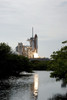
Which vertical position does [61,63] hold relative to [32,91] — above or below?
above

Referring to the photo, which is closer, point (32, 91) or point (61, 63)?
point (61, 63)

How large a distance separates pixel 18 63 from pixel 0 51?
29334mm

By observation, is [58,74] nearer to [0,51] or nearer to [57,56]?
[57,56]

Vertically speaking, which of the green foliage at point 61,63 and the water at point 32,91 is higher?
the green foliage at point 61,63

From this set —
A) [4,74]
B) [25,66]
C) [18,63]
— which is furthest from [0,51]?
[25,66]

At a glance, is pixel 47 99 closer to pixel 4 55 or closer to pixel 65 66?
pixel 65 66

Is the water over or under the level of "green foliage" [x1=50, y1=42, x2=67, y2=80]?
under

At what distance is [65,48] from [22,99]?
12263 mm

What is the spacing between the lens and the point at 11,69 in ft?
331

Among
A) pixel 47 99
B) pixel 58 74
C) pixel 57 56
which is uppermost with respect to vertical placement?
pixel 57 56

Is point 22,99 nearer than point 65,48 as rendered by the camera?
Yes

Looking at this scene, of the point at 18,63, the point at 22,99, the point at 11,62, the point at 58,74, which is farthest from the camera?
the point at 18,63

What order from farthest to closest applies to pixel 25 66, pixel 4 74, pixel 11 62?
pixel 25 66
pixel 11 62
pixel 4 74

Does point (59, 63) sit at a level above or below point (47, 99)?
above
